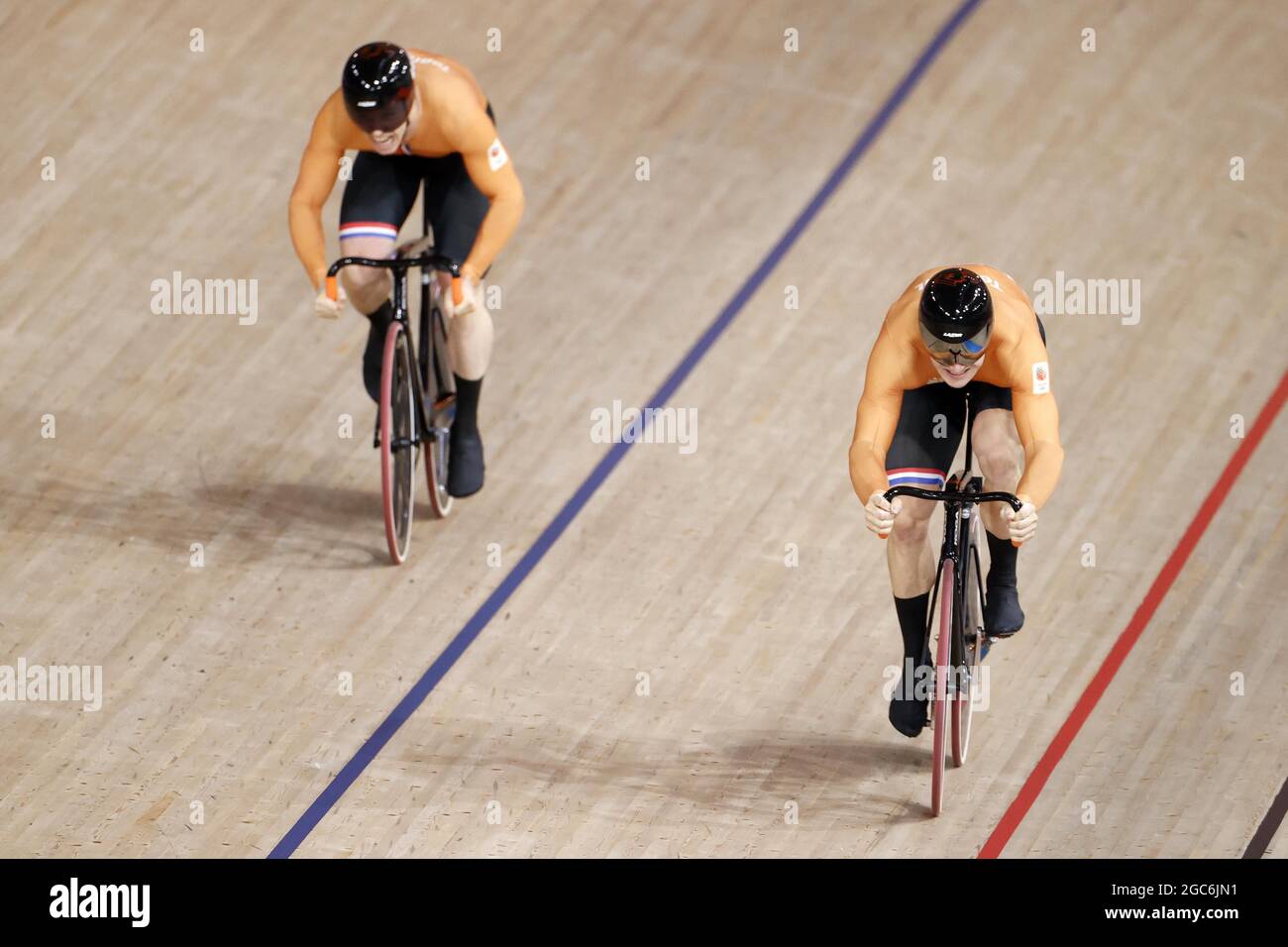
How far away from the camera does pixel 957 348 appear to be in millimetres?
3803

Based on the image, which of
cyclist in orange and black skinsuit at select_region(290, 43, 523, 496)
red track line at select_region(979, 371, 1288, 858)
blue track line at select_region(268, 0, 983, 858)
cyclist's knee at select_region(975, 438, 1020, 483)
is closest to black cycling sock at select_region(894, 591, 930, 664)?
cyclist's knee at select_region(975, 438, 1020, 483)

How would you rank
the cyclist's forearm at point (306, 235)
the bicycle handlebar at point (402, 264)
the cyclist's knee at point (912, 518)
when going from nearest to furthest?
the cyclist's knee at point (912, 518), the bicycle handlebar at point (402, 264), the cyclist's forearm at point (306, 235)

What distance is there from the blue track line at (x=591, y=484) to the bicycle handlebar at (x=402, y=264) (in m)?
0.81

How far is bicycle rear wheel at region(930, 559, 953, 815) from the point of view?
3.96m

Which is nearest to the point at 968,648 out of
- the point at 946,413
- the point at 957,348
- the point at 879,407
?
the point at 946,413

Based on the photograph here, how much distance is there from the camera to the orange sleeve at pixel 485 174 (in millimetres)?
4648

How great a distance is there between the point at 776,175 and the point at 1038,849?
282cm

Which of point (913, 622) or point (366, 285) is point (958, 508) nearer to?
point (913, 622)

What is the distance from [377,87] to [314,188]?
38 centimetres

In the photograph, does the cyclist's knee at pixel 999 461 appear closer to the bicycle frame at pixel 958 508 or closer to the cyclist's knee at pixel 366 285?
the bicycle frame at pixel 958 508

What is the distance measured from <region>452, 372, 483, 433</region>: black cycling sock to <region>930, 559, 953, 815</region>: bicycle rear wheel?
148 centimetres

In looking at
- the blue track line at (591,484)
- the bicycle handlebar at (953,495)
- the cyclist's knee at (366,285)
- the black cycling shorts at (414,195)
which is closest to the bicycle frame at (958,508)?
→ the bicycle handlebar at (953,495)

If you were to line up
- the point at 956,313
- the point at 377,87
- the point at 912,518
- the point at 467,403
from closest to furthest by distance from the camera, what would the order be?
the point at 956,313, the point at 912,518, the point at 377,87, the point at 467,403

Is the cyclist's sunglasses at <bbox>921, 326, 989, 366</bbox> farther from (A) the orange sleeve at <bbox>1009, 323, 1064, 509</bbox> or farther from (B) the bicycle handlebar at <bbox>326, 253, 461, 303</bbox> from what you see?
(B) the bicycle handlebar at <bbox>326, 253, 461, 303</bbox>
